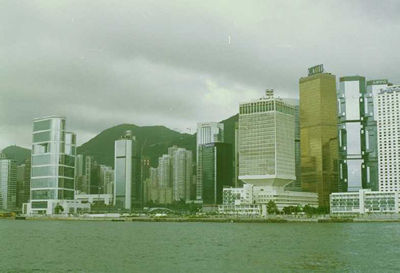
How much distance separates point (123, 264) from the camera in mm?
56500

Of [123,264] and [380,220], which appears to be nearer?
[123,264]

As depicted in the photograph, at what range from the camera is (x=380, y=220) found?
181m

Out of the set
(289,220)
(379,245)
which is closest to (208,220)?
(289,220)

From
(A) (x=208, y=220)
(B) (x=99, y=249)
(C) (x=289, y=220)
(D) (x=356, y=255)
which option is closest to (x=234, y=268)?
(D) (x=356, y=255)

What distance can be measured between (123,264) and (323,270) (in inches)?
734

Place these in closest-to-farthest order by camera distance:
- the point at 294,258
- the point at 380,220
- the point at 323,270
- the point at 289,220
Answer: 1. the point at 323,270
2. the point at 294,258
3. the point at 289,220
4. the point at 380,220

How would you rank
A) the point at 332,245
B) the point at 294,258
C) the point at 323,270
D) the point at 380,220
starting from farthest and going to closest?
the point at 380,220 → the point at 332,245 → the point at 294,258 → the point at 323,270

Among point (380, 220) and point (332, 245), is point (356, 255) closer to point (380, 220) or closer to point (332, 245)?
point (332, 245)

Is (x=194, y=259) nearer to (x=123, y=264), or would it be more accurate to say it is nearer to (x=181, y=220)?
(x=123, y=264)

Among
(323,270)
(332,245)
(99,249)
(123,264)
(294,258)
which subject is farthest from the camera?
(332,245)

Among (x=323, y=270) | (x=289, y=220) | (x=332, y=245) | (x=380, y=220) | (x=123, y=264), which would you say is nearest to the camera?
(x=323, y=270)

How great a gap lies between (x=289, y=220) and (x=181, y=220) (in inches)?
1490

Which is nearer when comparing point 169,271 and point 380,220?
point 169,271

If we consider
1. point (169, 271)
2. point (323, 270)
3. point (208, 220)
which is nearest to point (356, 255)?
point (323, 270)
